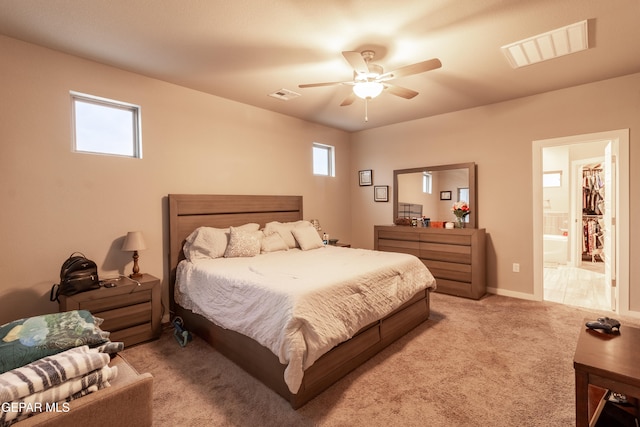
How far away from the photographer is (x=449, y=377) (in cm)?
219

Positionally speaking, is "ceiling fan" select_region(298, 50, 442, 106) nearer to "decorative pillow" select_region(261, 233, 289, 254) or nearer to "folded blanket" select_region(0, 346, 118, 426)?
"decorative pillow" select_region(261, 233, 289, 254)

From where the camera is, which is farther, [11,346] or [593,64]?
[593,64]

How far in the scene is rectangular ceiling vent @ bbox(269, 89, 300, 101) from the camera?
11.8 ft

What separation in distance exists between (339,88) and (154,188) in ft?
7.70

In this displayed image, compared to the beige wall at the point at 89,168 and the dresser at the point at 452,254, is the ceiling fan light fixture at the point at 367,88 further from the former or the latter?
the dresser at the point at 452,254

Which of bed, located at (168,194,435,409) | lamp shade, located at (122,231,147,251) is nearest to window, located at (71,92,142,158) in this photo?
bed, located at (168,194,435,409)

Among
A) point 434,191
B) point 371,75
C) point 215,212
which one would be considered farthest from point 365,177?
point 371,75

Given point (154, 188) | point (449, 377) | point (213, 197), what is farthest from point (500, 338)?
point (154, 188)

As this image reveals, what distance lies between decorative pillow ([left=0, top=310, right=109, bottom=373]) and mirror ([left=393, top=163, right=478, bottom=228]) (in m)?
4.32

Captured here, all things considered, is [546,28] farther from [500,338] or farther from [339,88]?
[500,338]

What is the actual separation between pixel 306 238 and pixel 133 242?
6.24 feet

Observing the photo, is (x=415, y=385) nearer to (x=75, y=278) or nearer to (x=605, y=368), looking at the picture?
(x=605, y=368)

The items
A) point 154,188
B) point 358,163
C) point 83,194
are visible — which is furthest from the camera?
point 358,163

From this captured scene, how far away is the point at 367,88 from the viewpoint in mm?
2588
